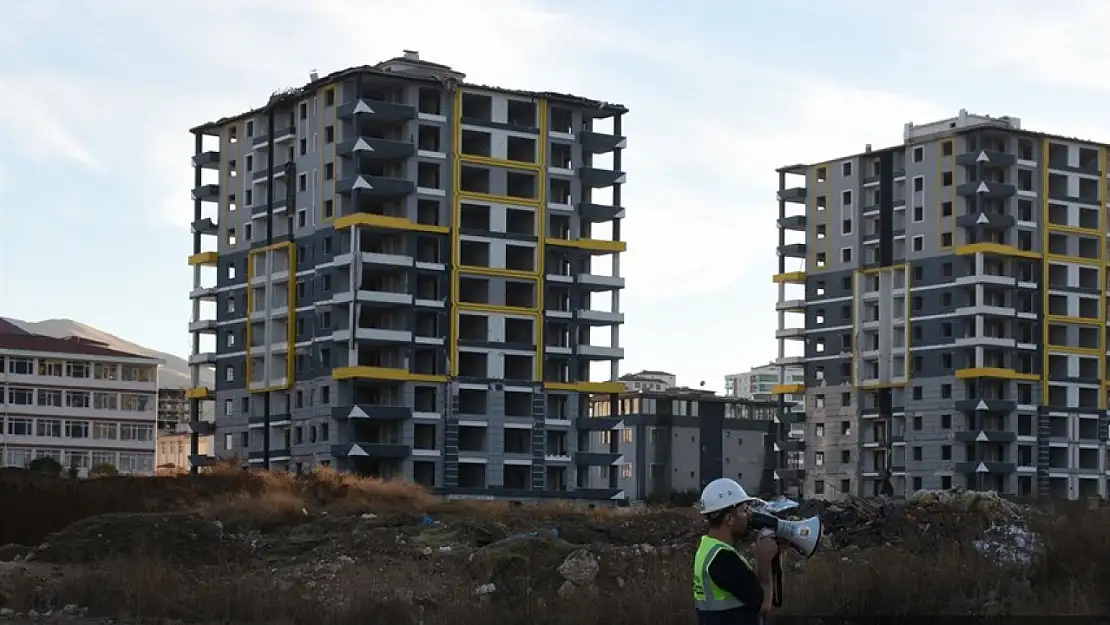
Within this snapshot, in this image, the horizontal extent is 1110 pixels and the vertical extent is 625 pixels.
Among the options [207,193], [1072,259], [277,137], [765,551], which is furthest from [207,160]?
[765,551]

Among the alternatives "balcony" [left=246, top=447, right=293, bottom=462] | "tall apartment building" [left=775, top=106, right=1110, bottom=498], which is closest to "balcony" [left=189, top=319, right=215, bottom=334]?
"balcony" [left=246, top=447, right=293, bottom=462]

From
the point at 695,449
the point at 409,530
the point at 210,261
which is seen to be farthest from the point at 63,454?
the point at 409,530

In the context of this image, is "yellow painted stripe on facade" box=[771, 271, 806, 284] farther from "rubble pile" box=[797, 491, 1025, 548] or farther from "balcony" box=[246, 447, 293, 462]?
"rubble pile" box=[797, 491, 1025, 548]

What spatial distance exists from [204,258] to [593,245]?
2442cm

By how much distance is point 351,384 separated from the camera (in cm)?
9681

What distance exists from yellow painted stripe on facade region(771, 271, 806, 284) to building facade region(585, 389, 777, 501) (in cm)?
2058

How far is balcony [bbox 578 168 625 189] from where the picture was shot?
343 feet

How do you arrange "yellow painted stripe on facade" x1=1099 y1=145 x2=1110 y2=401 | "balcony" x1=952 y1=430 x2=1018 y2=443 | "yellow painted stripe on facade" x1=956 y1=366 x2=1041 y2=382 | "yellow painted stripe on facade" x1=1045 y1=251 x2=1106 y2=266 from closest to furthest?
"yellow painted stripe on facade" x1=956 y1=366 x2=1041 y2=382, "balcony" x1=952 y1=430 x2=1018 y2=443, "yellow painted stripe on facade" x1=1045 y1=251 x2=1106 y2=266, "yellow painted stripe on facade" x1=1099 y1=145 x2=1110 y2=401

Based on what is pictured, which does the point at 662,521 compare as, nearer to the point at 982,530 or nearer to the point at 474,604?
the point at 982,530

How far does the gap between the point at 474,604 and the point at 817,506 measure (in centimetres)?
1459

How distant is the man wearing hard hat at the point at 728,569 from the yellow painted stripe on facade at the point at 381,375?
83.8 metres

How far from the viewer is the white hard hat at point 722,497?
12.6m

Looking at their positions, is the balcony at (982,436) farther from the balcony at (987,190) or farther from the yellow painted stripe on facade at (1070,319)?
the balcony at (987,190)

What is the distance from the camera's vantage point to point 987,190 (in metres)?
116
